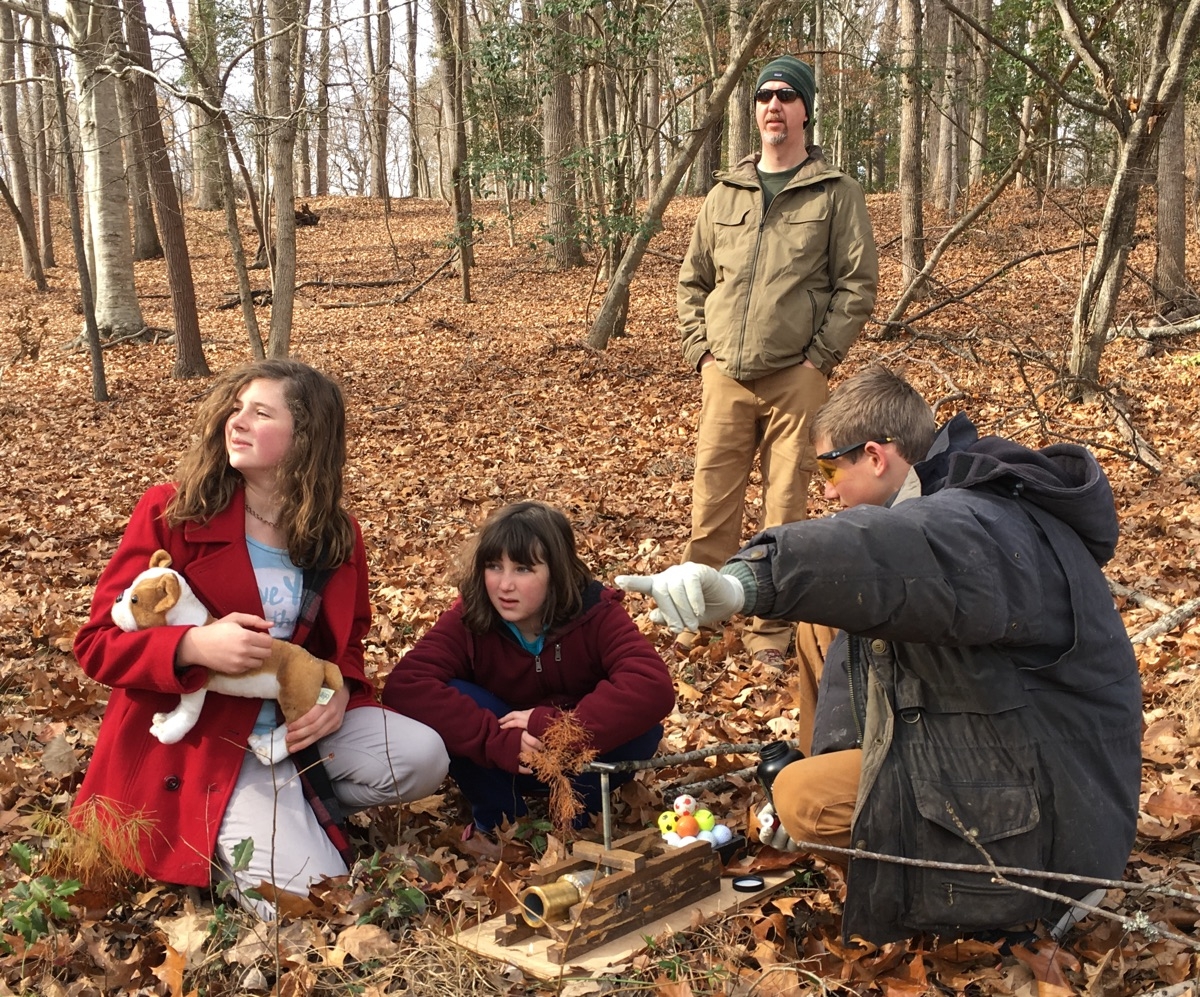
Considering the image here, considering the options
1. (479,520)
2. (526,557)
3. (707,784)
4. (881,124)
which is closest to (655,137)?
(479,520)

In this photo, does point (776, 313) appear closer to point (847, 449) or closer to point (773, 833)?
point (847, 449)

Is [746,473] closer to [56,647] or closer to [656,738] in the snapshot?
[656,738]

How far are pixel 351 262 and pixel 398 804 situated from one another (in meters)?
21.3

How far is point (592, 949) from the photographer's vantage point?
2.81 metres

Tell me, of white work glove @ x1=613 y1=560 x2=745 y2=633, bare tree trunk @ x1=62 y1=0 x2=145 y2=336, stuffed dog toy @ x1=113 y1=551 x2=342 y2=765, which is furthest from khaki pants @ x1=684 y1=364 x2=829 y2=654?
bare tree trunk @ x1=62 y1=0 x2=145 y2=336

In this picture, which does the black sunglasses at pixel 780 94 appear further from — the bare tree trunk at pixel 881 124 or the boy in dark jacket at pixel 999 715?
the bare tree trunk at pixel 881 124

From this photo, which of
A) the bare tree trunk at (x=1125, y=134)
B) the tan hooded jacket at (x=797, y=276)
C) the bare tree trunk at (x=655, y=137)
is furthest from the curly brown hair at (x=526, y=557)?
the bare tree trunk at (x=655, y=137)

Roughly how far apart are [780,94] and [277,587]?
130 inches

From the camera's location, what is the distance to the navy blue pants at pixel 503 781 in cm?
368

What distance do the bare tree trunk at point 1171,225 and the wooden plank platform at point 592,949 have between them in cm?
1053

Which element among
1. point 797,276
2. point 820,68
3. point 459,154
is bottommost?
point 797,276

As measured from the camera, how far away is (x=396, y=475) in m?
9.05

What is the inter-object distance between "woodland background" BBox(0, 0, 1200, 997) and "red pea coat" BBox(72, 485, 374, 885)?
0.66 ft

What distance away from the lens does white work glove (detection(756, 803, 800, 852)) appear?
10.5ft
